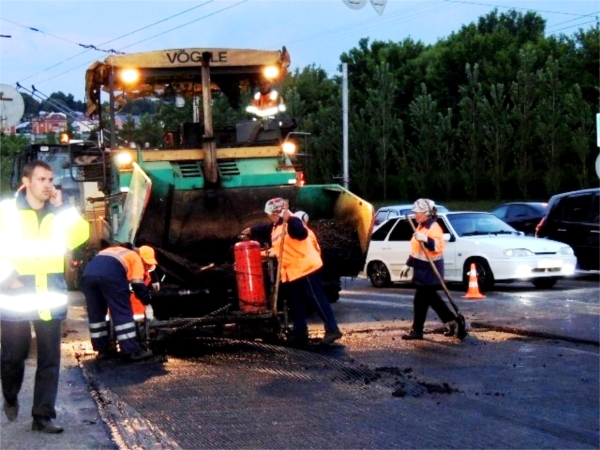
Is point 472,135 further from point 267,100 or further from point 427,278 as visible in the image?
point 427,278

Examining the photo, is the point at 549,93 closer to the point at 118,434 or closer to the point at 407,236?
the point at 407,236

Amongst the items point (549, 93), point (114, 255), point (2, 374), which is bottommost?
point (2, 374)

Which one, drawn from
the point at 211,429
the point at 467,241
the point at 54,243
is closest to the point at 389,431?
the point at 211,429

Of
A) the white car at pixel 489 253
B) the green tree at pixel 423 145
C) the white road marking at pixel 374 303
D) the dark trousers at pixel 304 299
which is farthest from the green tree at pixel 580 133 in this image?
the dark trousers at pixel 304 299

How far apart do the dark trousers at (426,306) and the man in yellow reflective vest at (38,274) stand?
5334 mm

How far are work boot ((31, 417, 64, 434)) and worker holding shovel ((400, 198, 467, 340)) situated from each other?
5351 millimetres

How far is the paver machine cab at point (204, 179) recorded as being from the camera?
40.9 feet

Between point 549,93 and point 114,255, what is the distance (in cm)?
3369

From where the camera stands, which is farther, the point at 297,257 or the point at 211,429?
the point at 297,257

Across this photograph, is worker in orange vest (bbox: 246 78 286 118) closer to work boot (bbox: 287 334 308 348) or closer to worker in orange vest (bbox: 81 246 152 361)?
work boot (bbox: 287 334 308 348)

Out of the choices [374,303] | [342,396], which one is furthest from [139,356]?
[374,303]

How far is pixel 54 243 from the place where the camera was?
7070 millimetres

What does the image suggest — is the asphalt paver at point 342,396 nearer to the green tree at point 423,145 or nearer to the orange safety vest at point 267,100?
the orange safety vest at point 267,100

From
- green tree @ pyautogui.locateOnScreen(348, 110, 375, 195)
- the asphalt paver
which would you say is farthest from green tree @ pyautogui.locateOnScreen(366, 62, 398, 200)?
the asphalt paver
